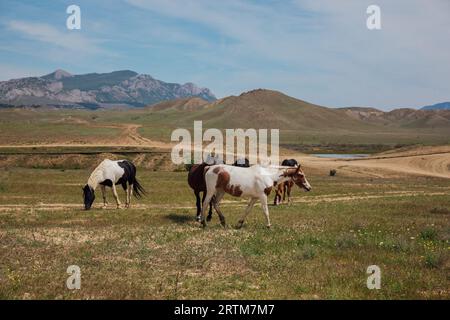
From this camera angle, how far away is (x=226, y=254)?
13188 mm

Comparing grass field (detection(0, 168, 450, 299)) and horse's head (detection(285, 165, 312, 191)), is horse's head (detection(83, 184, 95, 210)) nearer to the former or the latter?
grass field (detection(0, 168, 450, 299))

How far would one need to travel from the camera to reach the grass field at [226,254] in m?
9.94

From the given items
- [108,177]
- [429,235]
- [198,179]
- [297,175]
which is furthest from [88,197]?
[429,235]

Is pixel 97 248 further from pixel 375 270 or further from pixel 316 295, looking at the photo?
pixel 375 270

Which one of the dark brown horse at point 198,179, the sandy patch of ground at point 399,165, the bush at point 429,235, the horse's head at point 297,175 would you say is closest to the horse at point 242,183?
the horse's head at point 297,175

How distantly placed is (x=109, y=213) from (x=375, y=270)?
47.0ft

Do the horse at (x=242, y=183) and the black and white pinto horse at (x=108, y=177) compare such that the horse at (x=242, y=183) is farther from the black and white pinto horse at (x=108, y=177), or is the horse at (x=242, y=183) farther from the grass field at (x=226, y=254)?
the black and white pinto horse at (x=108, y=177)

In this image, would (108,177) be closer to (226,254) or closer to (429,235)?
(226,254)

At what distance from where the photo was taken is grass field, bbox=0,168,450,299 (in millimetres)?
9938

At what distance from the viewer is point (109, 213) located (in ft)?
72.9

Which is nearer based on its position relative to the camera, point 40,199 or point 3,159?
point 40,199
